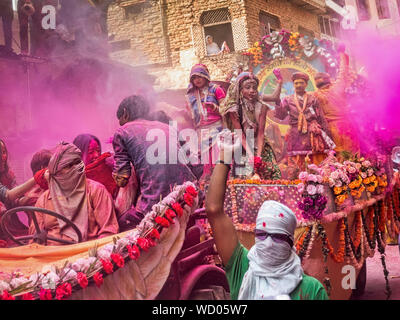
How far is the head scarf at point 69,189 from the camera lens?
3639 millimetres

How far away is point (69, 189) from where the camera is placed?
3.68 m

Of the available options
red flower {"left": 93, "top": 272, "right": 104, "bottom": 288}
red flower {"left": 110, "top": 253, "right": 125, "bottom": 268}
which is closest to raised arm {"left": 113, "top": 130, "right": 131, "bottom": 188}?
red flower {"left": 110, "top": 253, "right": 125, "bottom": 268}

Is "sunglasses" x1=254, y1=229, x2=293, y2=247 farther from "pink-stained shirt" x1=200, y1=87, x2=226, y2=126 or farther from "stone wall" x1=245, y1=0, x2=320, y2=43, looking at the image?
"stone wall" x1=245, y1=0, x2=320, y2=43

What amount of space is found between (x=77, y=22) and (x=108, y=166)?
1333 mm

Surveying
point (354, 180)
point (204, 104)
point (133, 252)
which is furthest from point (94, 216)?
point (354, 180)

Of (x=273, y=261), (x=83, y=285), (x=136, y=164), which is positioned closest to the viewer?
(x=273, y=261)

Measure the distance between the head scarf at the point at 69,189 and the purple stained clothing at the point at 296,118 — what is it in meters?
2.17

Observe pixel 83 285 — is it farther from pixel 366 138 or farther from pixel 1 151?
pixel 366 138

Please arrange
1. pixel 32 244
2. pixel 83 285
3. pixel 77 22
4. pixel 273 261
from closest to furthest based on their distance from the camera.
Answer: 1. pixel 273 261
2. pixel 83 285
3. pixel 32 244
4. pixel 77 22

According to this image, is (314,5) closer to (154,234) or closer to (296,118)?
(296,118)

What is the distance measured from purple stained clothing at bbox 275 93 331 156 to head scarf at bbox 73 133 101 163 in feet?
6.38

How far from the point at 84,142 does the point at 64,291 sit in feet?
4.79

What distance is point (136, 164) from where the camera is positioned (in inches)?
147
